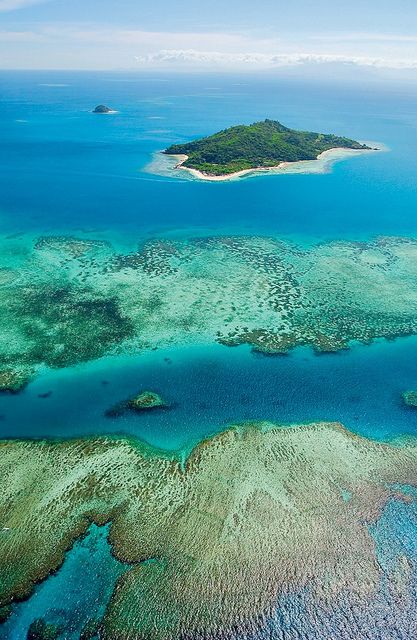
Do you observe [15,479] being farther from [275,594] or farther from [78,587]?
[275,594]

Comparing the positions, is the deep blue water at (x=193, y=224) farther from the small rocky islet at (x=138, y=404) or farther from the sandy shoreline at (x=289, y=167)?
the sandy shoreline at (x=289, y=167)

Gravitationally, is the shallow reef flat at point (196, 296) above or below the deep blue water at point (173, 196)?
below

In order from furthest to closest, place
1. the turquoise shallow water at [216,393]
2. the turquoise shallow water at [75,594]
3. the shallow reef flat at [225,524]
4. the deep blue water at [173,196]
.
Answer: the deep blue water at [173,196] < the turquoise shallow water at [216,393] < the shallow reef flat at [225,524] < the turquoise shallow water at [75,594]

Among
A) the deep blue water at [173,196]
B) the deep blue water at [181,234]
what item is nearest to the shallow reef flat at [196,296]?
the deep blue water at [181,234]

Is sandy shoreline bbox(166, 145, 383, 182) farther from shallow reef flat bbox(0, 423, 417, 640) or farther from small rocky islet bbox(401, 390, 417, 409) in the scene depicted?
shallow reef flat bbox(0, 423, 417, 640)

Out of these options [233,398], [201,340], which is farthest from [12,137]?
[233,398]

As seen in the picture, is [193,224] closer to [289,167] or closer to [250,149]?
[250,149]

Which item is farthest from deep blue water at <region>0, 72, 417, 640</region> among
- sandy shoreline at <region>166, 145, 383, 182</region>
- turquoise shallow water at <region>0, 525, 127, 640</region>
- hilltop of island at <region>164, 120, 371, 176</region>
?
hilltop of island at <region>164, 120, 371, 176</region>

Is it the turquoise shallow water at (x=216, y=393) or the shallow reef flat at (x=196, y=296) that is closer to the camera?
the turquoise shallow water at (x=216, y=393)
